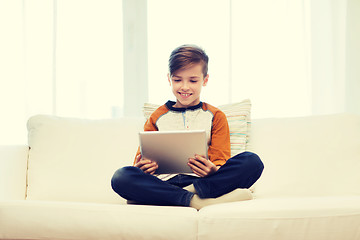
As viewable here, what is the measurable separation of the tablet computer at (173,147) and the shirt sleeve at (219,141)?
189mm

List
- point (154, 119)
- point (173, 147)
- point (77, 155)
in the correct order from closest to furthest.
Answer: point (173, 147) < point (154, 119) < point (77, 155)

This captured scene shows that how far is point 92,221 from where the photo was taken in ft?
3.72

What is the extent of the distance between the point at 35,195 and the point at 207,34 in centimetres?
155

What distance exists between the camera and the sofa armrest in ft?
5.39

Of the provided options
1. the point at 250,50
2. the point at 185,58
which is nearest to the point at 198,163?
the point at 185,58

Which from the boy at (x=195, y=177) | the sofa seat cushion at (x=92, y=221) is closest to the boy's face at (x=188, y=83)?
the boy at (x=195, y=177)

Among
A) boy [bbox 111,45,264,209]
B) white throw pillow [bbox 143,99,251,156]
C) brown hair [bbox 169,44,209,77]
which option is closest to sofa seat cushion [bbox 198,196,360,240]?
boy [bbox 111,45,264,209]

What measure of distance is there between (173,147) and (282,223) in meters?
0.43

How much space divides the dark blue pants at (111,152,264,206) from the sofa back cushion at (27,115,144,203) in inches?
12.9

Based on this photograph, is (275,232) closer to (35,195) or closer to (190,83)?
(190,83)

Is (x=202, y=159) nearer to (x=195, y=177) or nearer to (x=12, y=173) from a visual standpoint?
(x=195, y=177)

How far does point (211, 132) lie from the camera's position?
1.57m

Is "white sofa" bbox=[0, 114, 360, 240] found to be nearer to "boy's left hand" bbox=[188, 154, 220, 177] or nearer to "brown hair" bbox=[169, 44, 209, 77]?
"boy's left hand" bbox=[188, 154, 220, 177]

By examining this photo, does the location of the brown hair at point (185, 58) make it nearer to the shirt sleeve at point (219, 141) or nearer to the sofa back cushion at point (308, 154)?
the shirt sleeve at point (219, 141)
